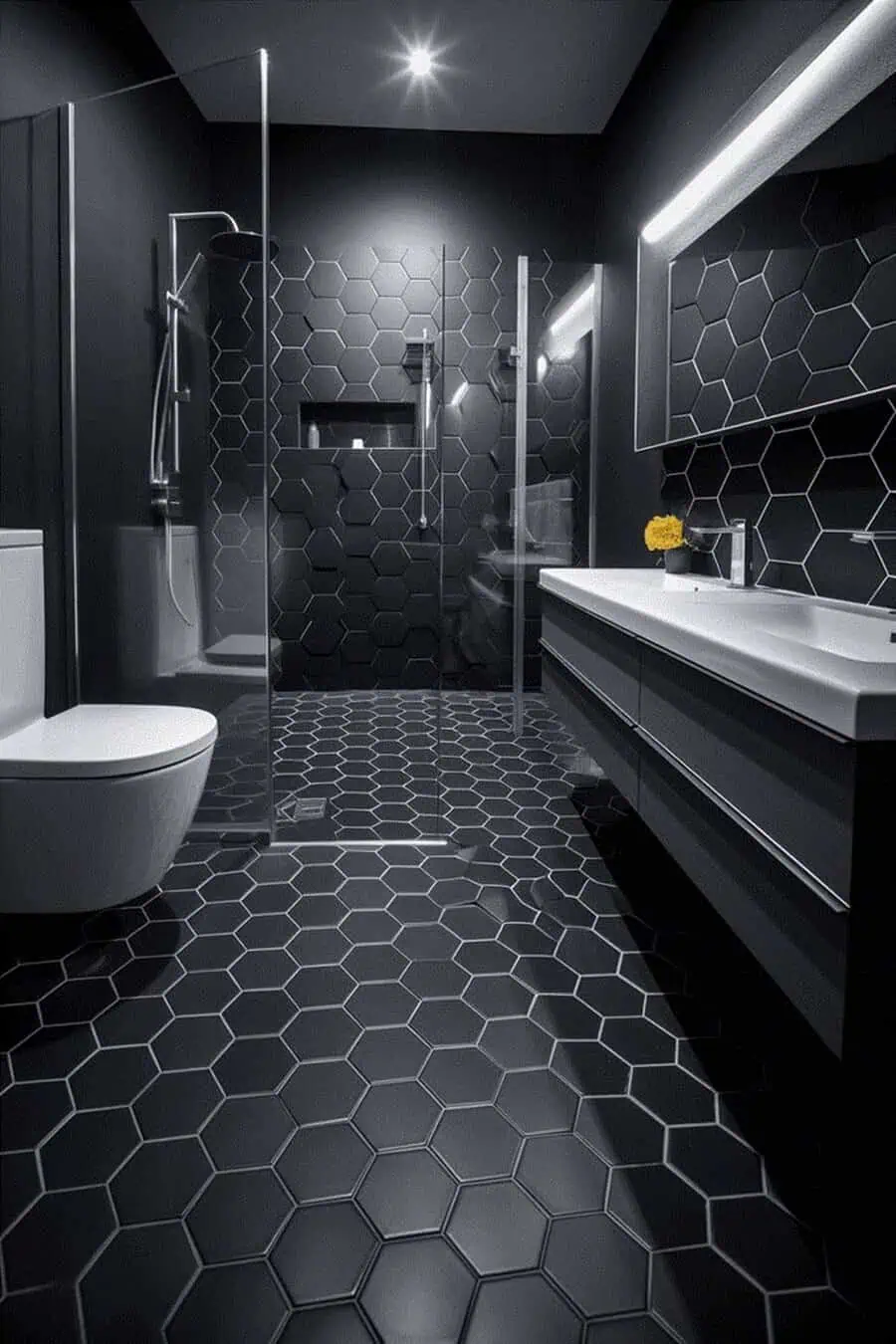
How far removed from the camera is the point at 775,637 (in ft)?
4.29

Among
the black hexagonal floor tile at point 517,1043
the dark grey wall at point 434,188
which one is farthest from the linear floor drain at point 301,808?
the dark grey wall at point 434,188

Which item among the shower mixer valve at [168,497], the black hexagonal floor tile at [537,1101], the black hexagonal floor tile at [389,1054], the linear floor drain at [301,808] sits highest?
the shower mixer valve at [168,497]

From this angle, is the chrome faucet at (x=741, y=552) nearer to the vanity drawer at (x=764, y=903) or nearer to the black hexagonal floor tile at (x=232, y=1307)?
the vanity drawer at (x=764, y=903)

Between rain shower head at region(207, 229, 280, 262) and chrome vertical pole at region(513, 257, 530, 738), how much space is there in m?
1.49

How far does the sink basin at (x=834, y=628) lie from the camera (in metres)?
1.58

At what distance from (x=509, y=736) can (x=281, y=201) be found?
109 inches

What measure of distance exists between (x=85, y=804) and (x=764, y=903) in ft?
4.16

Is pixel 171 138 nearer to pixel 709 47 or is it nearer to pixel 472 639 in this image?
pixel 709 47

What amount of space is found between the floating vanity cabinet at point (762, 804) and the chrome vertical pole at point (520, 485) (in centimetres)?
176

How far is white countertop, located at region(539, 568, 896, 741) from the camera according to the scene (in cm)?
98

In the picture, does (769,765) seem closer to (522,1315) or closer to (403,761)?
(522,1315)

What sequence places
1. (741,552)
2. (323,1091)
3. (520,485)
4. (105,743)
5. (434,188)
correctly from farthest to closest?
A: (434,188)
(520,485)
(741,552)
(105,743)
(323,1091)

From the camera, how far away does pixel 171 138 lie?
3291mm

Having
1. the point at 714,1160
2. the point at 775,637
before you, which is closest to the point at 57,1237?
the point at 714,1160
